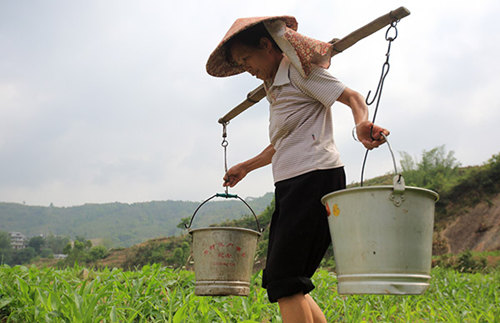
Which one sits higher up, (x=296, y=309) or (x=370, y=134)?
(x=370, y=134)

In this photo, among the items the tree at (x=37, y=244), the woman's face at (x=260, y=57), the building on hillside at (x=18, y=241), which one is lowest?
the building on hillside at (x=18, y=241)

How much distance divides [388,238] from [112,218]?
13595 cm

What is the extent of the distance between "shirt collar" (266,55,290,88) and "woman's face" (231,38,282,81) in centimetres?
5

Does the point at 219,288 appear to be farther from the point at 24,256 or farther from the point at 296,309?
the point at 24,256

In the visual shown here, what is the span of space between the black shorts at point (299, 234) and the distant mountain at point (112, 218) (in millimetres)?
87903

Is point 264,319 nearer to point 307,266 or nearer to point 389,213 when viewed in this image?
point 307,266

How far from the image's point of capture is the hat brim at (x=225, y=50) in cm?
166

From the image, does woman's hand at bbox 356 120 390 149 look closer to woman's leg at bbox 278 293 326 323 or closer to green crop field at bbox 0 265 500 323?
woman's leg at bbox 278 293 326 323

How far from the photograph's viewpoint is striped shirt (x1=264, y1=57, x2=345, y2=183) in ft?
5.25

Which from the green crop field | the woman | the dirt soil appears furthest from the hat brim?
the dirt soil

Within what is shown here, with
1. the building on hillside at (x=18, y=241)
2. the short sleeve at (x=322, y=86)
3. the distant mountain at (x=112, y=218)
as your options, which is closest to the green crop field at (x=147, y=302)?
the short sleeve at (x=322, y=86)

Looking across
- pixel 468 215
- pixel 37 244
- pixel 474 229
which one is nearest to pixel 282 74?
pixel 474 229

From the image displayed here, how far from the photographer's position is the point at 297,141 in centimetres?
166

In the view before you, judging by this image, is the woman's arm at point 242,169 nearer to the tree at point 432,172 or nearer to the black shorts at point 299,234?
the black shorts at point 299,234
